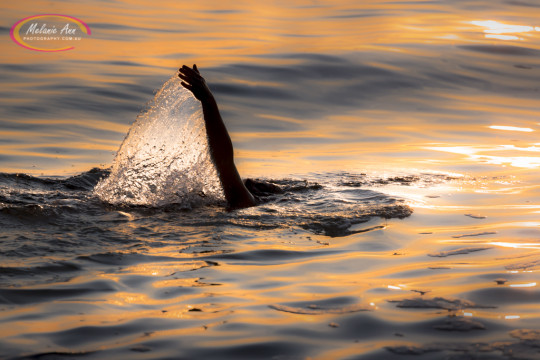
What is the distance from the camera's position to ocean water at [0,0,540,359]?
9.77 feet

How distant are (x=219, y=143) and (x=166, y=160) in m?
0.67

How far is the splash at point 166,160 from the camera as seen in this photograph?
557cm

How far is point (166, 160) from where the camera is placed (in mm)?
5812

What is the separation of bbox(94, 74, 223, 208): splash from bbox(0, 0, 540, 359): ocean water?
0.02 metres

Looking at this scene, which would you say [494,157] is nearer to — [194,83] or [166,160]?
[166,160]

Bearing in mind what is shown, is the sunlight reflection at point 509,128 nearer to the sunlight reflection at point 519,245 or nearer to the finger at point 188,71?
the sunlight reflection at point 519,245

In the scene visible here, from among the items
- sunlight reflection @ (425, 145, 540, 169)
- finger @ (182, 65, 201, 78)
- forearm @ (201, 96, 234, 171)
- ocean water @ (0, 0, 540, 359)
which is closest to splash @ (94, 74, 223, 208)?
ocean water @ (0, 0, 540, 359)

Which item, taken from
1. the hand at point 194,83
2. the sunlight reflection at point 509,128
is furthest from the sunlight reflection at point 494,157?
the hand at point 194,83

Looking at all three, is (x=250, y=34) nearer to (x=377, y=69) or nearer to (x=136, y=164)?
(x=377, y=69)

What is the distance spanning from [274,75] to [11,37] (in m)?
5.42

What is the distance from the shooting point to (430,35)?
51.7 feet

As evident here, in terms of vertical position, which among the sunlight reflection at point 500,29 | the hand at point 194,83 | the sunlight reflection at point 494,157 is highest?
the sunlight reflection at point 500,29

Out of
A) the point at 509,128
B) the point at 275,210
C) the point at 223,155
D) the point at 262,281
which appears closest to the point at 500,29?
the point at 509,128

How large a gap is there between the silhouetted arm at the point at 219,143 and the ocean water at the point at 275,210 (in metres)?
0.15
